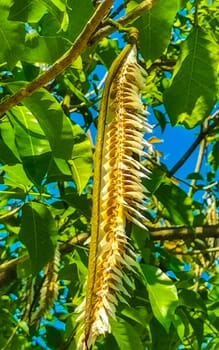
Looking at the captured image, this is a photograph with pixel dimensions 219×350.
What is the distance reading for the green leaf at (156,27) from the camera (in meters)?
1.28

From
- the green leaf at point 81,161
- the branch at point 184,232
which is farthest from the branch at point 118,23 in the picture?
the branch at point 184,232

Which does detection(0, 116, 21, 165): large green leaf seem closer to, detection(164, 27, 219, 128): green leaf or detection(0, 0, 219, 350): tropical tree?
detection(0, 0, 219, 350): tropical tree

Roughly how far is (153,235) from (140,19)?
106 centimetres

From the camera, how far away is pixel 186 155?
2.89 metres

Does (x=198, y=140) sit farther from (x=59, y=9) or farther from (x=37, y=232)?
(x=59, y=9)

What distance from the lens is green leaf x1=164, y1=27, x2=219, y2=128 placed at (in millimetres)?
1328

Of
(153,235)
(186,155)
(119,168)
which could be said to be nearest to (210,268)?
(153,235)

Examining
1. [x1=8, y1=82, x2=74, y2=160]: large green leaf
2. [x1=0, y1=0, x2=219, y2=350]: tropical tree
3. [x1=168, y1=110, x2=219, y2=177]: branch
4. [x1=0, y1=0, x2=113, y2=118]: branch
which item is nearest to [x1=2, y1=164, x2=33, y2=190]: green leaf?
[x1=0, y1=0, x2=219, y2=350]: tropical tree

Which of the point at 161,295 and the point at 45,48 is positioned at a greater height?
the point at 45,48

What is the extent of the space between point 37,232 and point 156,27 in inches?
20.1

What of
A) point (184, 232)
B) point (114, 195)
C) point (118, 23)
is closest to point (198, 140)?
point (184, 232)

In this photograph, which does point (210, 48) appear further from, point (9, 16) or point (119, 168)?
point (119, 168)

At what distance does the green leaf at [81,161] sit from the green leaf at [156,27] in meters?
0.21

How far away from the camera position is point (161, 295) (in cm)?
153
